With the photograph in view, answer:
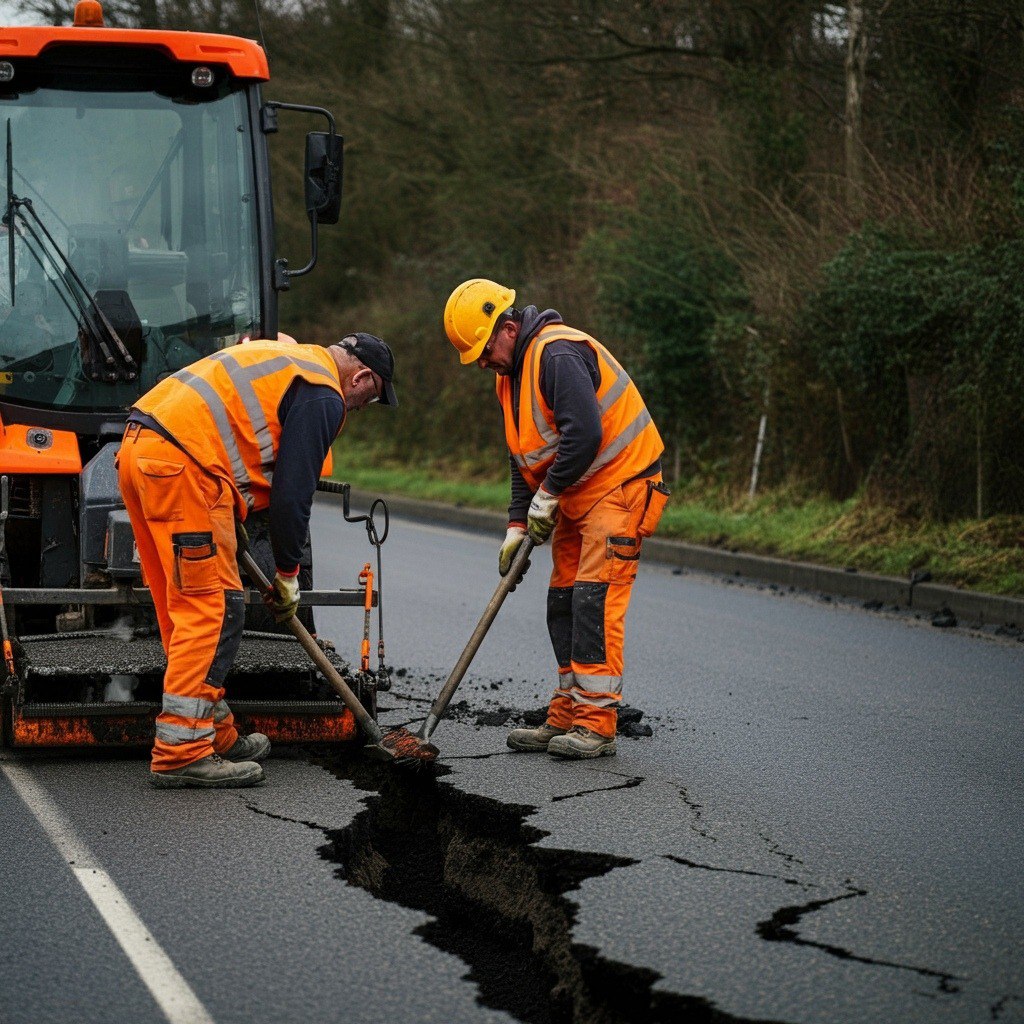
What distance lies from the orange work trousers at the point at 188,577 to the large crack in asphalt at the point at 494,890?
0.61m

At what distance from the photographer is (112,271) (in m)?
6.64

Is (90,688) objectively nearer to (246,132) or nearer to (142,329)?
(142,329)

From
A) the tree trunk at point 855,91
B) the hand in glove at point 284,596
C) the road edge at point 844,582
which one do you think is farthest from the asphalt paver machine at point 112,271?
the tree trunk at point 855,91

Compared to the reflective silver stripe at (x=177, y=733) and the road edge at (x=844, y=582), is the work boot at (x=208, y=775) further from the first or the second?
the road edge at (x=844, y=582)

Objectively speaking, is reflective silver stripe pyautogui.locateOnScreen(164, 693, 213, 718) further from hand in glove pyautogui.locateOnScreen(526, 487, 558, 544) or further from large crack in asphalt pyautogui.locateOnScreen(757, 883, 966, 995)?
large crack in asphalt pyautogui.locateOnScreen(757, 883, 966, 995)

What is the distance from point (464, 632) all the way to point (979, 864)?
4738 millimetres

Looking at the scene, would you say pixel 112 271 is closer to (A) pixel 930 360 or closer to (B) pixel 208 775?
(B) pixel 208 775

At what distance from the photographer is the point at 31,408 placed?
6457mm

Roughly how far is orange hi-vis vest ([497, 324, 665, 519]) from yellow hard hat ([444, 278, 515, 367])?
18 cm

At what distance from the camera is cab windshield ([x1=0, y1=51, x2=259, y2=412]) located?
258 inches

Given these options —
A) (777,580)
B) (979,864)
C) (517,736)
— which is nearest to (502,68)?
(777,580)

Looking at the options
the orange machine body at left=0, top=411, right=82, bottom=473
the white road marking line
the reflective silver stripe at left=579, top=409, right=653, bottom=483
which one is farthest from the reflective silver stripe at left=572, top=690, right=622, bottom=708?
the orange machine body at left=0, top=411, right=82, bottom=473

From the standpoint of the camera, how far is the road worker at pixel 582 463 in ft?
18.8

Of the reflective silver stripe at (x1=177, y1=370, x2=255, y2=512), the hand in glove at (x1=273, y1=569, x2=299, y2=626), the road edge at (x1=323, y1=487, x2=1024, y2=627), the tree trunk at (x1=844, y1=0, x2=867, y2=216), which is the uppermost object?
the tree trunk at (x1=844, y1=0, x2=867, y2=216)
